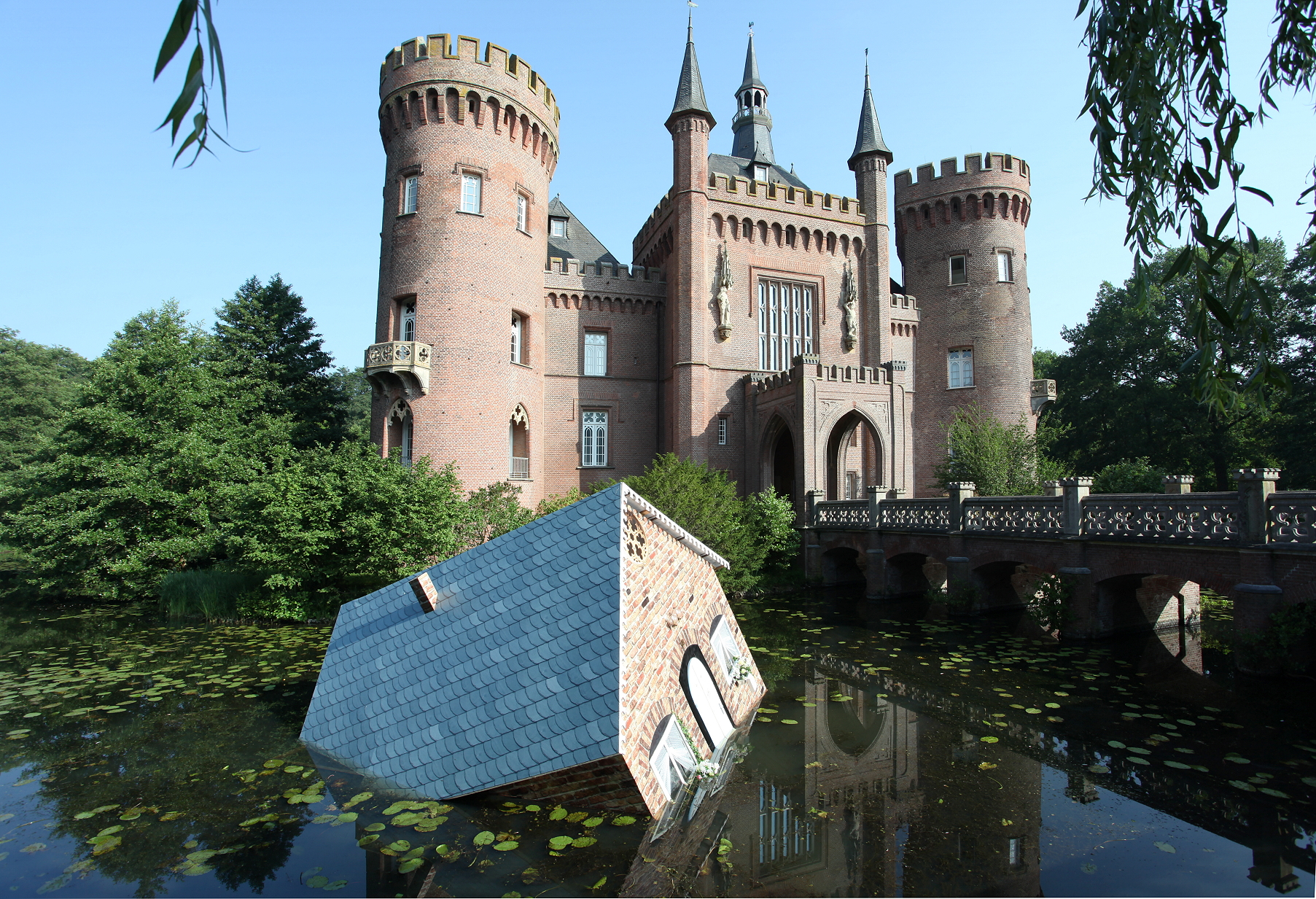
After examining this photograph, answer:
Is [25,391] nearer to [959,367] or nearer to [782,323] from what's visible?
[782,323]

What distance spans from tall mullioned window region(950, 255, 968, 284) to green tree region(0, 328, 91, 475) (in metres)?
41.6

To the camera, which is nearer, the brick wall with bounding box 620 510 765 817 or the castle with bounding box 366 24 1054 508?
the brick wall with bounding box 620 510 765 817

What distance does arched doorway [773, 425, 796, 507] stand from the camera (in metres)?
27.5

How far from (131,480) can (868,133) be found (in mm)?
27725

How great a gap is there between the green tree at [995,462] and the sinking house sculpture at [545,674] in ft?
52.9

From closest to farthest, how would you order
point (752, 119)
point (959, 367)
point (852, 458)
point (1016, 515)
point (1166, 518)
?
point (1166, 518)
point (1016, 515)
point (852, 458)
point (959, 367)
point (752, 119)

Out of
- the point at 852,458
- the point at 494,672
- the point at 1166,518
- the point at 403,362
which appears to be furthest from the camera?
the point at 852,458

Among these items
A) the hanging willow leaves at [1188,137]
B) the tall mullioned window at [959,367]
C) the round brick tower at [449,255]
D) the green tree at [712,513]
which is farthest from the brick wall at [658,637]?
the tall mullioned window at [959,367]

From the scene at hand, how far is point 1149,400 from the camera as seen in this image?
107 feet

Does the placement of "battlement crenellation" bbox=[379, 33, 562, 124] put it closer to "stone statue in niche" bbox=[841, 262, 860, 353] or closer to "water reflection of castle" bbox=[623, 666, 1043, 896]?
"stone statue in niche" bbox=[841, 262, 860, 353]

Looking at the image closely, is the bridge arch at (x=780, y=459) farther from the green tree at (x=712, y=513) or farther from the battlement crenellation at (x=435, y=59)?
the battlement crenellation at (x=435, y=59)

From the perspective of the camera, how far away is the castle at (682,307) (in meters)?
20.2

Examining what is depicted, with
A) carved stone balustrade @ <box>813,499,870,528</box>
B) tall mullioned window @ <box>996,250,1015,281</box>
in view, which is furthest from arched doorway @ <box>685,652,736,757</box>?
tall mullioned window @ <box>996,250,1015,281</box>

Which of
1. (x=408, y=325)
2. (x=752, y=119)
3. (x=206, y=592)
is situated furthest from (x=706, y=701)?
A: (x=752, y=119)
